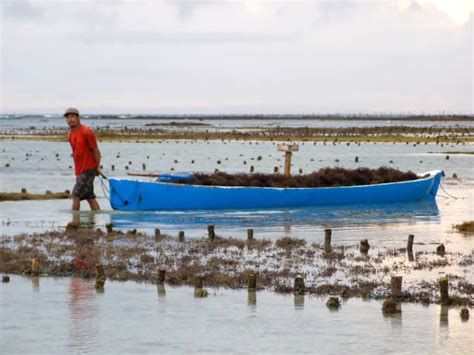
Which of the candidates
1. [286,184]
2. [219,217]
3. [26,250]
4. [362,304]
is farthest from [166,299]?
[286,184]

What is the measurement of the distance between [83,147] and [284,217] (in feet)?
20.9

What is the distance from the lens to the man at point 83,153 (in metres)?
23.4

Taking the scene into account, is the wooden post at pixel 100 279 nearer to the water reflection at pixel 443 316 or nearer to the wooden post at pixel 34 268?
the wooden post at pixel 34 268

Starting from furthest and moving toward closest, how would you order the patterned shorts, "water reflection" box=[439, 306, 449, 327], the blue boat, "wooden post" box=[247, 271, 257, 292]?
the blue boat < the patterned shorts < "wooden post" box=[247, 271, 257, 292] < "water reflection" box=[439, 306, 449, 327]

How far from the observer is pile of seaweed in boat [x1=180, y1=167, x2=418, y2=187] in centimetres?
3023

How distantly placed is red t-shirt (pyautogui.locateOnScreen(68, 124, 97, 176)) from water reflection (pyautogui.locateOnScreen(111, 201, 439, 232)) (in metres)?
1.71

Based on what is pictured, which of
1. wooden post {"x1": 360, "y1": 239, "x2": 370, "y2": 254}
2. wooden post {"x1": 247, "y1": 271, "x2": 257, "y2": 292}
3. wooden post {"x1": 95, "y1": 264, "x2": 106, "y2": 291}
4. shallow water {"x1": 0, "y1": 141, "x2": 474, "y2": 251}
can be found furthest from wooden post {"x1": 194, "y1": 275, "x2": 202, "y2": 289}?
shallow water {"x1": 0, "y1": 141, "x2": 474, "y2": 251}

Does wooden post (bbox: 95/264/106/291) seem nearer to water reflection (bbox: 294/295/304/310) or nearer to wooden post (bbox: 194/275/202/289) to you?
wooden post (bbox: 194/275/202/289)

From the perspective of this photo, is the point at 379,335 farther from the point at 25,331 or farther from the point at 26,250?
the point at 26,250

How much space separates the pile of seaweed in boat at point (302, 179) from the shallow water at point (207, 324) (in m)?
13.8

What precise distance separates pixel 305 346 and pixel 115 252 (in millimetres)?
6986

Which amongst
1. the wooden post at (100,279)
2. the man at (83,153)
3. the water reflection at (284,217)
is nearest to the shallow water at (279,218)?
the water reflection at (284,217)

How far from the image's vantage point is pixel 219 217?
89.8ft

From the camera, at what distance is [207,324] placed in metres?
14.2
